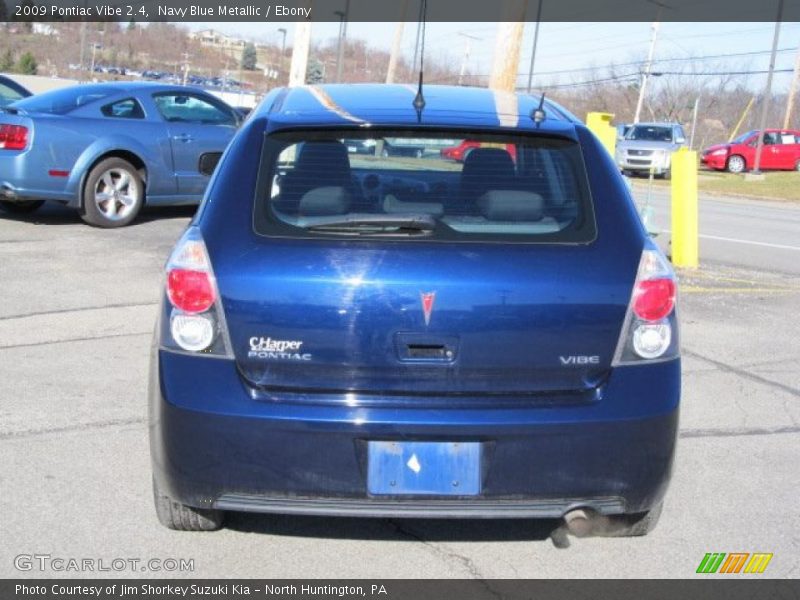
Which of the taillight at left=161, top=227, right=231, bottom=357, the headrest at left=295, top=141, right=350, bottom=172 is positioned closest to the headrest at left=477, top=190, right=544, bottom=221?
the headrest at left=295, top=141, right=350, bottom=172

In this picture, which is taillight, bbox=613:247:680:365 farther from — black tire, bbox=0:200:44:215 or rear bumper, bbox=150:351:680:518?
black tire, bbox=0:200:44:215

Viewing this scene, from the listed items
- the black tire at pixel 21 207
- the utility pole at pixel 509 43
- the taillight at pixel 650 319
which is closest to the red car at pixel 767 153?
the utility pole at pixel 509 43

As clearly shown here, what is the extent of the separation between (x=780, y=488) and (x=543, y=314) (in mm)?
1904

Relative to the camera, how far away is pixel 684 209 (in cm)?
1032

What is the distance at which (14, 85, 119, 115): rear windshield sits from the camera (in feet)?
35.4

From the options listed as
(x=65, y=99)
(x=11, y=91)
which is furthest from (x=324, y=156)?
(x=11, y=91)

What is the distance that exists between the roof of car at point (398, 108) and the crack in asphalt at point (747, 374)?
2844 mm

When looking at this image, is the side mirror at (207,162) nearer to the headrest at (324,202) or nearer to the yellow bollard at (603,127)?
the headrest at (324,202)

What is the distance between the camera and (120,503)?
13.5 feet

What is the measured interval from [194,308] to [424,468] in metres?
0.92

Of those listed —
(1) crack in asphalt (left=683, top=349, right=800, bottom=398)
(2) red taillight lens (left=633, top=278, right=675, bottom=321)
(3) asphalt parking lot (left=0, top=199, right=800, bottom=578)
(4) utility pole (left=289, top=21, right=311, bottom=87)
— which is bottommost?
(3) asphalt parking lot (left=0, top=199, right=800, bottom=578)

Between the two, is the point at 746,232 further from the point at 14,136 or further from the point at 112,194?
the point at 14,136
